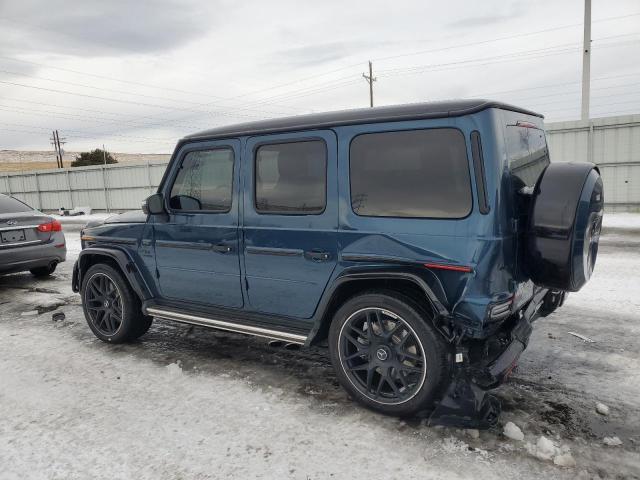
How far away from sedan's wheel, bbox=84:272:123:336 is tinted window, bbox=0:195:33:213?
3.73m

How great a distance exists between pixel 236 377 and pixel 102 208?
25.8m

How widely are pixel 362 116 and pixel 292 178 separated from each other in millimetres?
722

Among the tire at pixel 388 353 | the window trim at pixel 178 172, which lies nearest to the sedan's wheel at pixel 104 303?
the window trim at pixel 178 172

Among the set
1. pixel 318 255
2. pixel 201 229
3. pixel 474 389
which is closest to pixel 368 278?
pixel 318 255

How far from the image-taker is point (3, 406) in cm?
356

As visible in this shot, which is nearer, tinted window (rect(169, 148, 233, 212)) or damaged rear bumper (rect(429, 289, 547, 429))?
damaged rear bumper (rect(429, 289, 547, 429))

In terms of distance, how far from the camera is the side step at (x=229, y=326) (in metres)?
3.58

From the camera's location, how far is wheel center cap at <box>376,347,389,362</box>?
127 inches

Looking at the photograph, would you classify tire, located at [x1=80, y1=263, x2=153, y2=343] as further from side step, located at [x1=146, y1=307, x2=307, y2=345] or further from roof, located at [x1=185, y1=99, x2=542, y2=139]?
roof, located at [x1=185, y1=99, x2=542, y2=139]

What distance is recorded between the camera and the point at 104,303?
15.8ft

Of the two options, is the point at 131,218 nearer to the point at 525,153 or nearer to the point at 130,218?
the point at 130,218

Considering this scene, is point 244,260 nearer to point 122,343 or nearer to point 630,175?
point 122,343

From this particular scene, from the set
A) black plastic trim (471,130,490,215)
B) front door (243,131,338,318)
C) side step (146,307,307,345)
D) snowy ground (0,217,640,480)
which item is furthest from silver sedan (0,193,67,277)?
black plastic trim (471,130,490,215)

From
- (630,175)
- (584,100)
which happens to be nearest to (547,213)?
(630,175)
